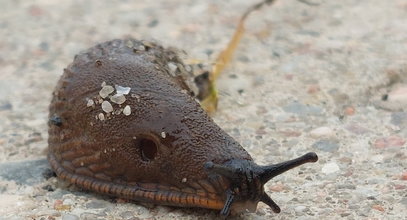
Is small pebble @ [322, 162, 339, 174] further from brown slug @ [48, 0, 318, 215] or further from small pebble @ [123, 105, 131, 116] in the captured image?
small pebble @ [123, 105, 131, 116]

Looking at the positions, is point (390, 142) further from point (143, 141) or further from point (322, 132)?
point (143, 141)

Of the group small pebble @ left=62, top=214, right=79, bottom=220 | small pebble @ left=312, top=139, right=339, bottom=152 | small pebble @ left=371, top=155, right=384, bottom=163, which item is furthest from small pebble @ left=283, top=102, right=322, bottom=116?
small pebble @ left=62, top=214, right=79, bottom=220

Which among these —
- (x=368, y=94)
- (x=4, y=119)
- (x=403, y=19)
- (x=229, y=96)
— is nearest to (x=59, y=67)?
(x=4, y=119)

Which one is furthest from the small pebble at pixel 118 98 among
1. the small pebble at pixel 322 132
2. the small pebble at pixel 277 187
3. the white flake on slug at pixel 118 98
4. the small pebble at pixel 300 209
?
the small pebble at pixel 322 132

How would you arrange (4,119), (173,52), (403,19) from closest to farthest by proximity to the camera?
(173,52) < (4,119) < (403,19)

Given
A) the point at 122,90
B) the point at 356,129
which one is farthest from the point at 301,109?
the point at 122,90

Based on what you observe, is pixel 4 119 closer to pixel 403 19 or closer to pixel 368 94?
pixel 368 94

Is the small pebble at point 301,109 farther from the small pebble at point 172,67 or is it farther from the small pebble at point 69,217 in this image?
the small pebble at point 69,217
